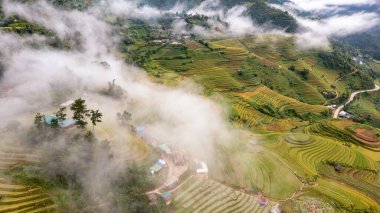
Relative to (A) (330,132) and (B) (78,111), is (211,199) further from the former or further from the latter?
(A) (330,132)

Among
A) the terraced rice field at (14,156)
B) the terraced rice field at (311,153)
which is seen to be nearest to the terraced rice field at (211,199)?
the terraced rice field at (311,153)

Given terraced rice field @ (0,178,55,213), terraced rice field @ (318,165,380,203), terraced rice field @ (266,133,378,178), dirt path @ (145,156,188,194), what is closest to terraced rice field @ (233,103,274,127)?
terraced rice field @ (266,133,378,178)

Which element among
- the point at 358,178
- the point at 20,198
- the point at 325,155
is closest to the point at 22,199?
the point at 20,198

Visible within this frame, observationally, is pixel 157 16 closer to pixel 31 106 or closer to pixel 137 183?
pixel 31 106

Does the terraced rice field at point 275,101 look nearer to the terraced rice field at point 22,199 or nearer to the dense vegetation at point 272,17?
the terraced rice field at point 22,199

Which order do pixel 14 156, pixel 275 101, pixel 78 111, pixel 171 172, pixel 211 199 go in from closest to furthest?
pixel 14 156 < pixel 211 199 < pixel 78 111 < pixel 171 172 < pixel 275 101

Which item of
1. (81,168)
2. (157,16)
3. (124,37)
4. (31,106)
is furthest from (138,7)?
(81,168)
